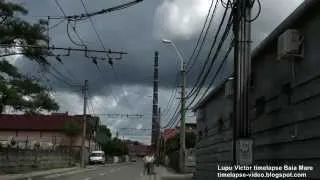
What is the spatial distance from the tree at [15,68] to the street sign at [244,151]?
26962 millimetres

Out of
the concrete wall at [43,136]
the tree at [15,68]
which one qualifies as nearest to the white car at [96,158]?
the concrete wall at [43,136]

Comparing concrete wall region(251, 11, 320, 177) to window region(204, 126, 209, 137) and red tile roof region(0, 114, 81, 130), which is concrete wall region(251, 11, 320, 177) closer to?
window region(204, 126, 209, 137)

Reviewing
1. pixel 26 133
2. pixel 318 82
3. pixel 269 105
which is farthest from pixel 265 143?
pixel 26 133

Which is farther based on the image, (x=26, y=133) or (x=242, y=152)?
(x=26, y=133)

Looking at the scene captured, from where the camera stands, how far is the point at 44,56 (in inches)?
1747

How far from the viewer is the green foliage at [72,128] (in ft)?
330

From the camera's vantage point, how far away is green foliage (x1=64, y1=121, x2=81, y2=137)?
101m

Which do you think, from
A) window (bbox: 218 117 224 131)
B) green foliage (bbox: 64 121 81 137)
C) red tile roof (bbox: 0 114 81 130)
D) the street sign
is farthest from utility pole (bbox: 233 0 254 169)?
red tile roof (bbox: 0 114 81 130)

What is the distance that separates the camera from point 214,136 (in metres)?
29.4

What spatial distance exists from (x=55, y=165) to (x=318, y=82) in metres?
61.2

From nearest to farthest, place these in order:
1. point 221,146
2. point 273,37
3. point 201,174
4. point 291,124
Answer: point 291,124 → point 273,37 → point 221,146 → point 201,174

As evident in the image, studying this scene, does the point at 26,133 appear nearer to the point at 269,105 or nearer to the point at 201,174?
the point at 201,174

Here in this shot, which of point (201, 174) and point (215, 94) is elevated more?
point (215, 94)

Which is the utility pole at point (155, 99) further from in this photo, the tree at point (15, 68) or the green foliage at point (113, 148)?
the green foliage at point (113, 148)
